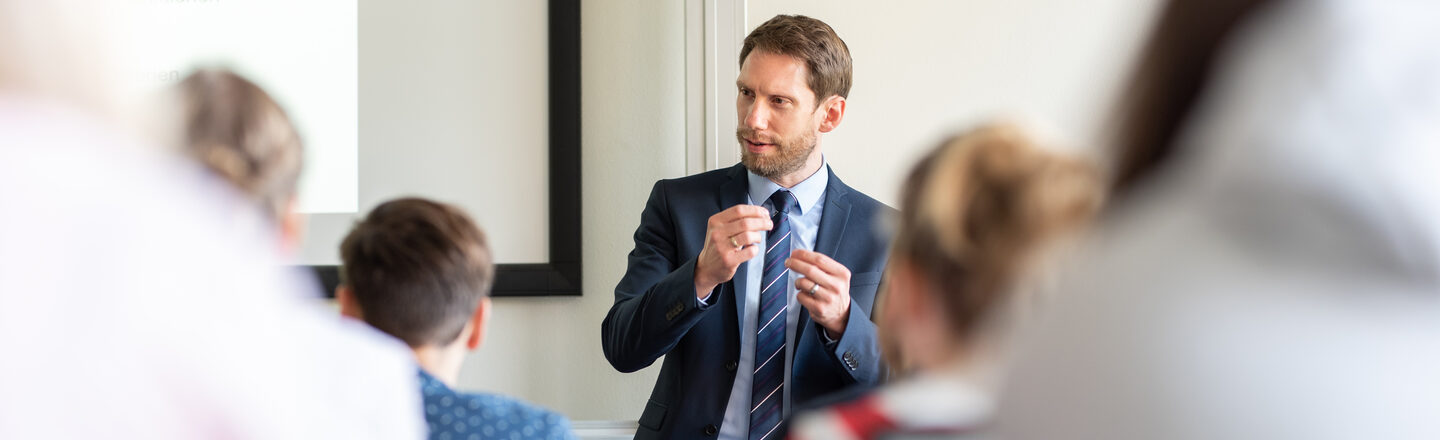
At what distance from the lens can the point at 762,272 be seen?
2.21 metres

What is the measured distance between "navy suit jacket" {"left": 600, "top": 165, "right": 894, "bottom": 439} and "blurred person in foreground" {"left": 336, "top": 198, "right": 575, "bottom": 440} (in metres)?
0.57

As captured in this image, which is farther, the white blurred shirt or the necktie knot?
the necktie knot

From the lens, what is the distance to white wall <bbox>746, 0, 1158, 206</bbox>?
248 centimetres

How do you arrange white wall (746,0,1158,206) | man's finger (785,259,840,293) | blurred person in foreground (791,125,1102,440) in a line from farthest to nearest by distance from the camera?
white wall (746,0,1158,206) → man's finger (785,259,840,293) → blurred person in foreground (791,125,1102,440)

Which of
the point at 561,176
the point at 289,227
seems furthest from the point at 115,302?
the point at 561,176

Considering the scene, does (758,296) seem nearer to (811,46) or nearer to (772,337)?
(772,337)

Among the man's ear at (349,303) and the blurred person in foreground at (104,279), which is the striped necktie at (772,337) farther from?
the blurred person in foreground at (104,279)

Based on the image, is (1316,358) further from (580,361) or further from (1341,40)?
(580,361)

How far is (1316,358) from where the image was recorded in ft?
1.40

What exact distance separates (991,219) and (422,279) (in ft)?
2.65

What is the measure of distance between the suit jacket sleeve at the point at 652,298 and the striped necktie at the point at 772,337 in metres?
0.11

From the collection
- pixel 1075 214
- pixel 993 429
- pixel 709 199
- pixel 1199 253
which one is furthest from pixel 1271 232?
pixel 709 199

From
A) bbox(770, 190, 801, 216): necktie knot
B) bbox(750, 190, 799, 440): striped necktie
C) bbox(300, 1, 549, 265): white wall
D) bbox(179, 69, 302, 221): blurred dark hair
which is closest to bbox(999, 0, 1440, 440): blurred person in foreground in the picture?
bbox(179, 69, 302, 221): blurred dark hair

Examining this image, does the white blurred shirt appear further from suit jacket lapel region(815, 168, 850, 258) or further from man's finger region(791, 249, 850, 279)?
suit jacket lapel region(815, 168, 850, 258)
